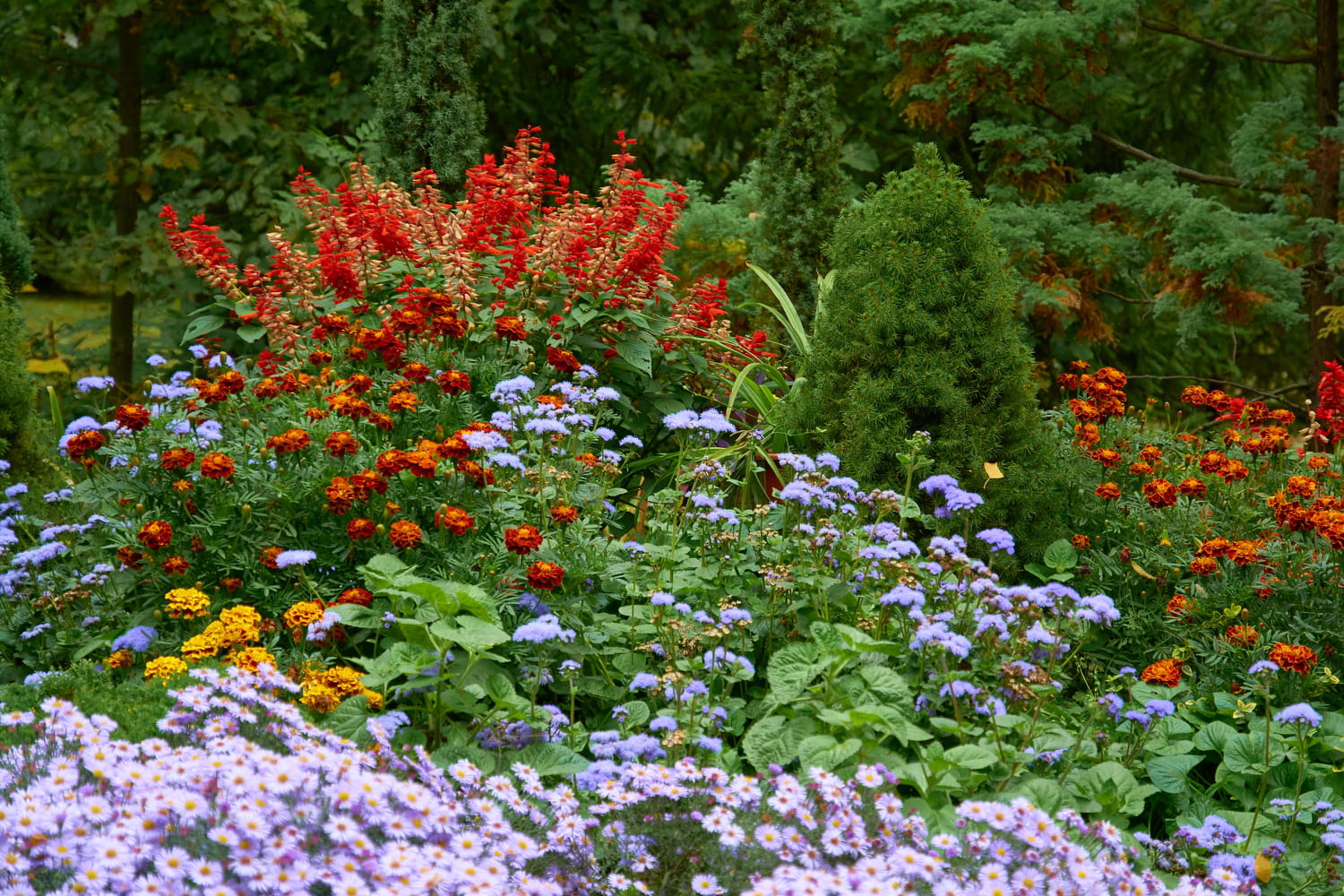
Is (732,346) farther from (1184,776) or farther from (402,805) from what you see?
(402,805)

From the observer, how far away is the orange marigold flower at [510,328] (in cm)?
386

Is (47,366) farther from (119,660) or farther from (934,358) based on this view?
(934,358)

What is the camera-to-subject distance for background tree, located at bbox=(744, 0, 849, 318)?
624cm

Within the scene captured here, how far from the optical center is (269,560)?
304cm

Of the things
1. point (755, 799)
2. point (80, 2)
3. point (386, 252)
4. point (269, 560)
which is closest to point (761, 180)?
point (386, 252)

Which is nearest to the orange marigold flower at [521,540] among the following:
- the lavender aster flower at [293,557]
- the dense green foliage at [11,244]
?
the lavender aster flower at [293,557]

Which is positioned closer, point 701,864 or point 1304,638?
point 701,864

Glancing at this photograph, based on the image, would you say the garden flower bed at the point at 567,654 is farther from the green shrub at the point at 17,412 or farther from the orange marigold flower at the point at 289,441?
the green shrub at the point at 17,412

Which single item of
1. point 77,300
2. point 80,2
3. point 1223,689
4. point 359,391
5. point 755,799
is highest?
point 80,2

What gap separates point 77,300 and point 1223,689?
15.4 meters

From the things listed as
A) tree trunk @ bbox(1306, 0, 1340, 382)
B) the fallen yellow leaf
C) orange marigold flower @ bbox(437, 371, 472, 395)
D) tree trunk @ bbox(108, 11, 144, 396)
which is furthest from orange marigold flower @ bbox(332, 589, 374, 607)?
the fallen yellow leaf

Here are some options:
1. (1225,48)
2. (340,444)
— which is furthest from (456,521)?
(1225,48)

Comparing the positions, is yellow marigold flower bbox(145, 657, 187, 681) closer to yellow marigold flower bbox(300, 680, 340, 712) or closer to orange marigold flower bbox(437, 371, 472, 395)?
yellow marigold flower bbox(300, 680, 340, 712)

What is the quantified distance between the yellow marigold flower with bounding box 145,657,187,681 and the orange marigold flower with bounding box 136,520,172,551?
0.39 m
